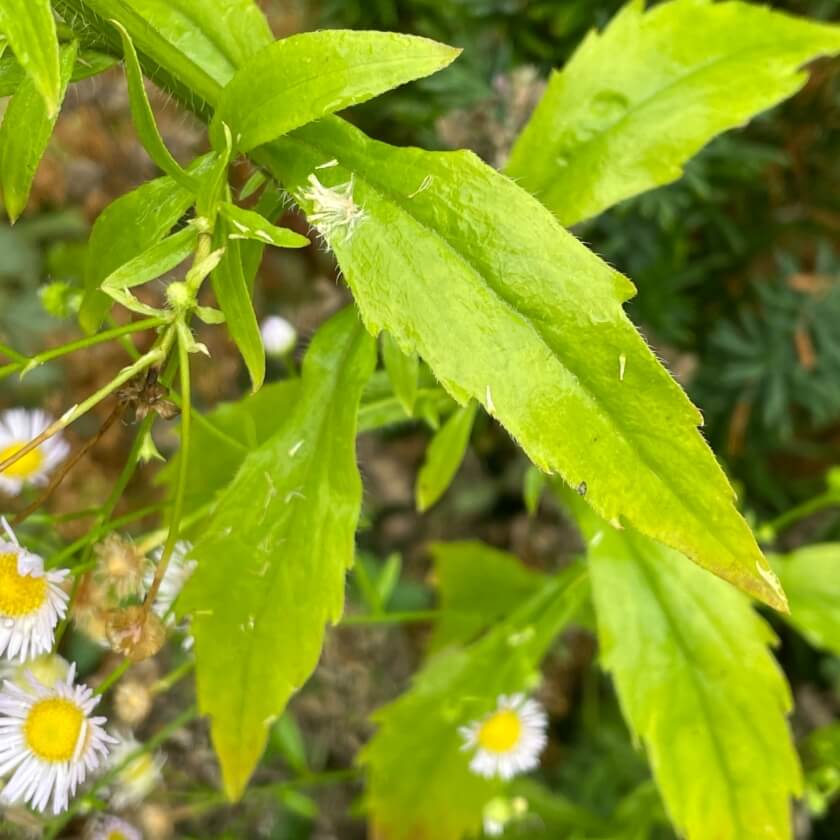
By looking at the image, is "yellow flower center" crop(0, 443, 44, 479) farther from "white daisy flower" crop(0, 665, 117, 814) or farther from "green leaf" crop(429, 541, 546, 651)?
"green leaf" crop(429, 541, 546, 651)

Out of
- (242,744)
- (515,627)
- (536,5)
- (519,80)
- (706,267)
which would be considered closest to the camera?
(242,744)

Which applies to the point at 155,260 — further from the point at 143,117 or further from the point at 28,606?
the point at 28,606

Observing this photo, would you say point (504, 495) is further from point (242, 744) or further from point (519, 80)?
point (242, 744)

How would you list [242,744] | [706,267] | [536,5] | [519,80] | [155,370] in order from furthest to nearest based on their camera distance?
1. [706,267]
2. [536,5]
3. [519,80]
4. [242,744]
5. [155,370]

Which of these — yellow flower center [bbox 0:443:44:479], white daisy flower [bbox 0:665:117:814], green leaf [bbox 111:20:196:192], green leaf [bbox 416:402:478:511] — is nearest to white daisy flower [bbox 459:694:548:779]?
green leaf [bbox 416:402:478:511]

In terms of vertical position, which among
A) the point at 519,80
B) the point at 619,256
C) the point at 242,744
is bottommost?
the point at 619,256

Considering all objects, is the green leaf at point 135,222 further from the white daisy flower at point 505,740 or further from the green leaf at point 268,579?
the white daisy flower at point 505,740

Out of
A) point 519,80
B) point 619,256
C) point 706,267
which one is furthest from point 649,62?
point 706,267

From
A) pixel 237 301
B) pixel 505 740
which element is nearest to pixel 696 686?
pixel 505 740
